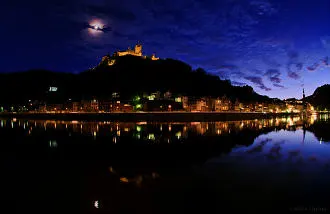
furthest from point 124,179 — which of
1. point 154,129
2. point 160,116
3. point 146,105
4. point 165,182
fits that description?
point 146,105

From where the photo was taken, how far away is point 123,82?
121312mm

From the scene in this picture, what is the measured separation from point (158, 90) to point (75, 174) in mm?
108837

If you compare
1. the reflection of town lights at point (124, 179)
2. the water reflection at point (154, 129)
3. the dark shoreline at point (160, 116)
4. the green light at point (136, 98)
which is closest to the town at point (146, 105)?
the green light at point (136, 98)

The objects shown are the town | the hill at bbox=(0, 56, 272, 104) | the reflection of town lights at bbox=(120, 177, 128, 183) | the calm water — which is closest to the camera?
the calm water

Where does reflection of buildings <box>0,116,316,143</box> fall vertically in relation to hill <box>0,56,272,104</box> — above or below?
below

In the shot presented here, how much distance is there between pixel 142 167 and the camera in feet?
41.2

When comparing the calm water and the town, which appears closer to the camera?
the calm water

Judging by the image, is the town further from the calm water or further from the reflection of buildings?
the calm water

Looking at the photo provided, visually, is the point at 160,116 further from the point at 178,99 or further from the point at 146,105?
the point at 178,99

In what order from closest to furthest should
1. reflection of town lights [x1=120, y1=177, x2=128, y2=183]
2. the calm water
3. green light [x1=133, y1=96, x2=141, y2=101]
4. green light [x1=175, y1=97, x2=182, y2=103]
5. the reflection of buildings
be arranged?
1. the calm water
2. reflection of town lights [x1=120, y1=177, x2=128, y2=183]
3. the reflection of buildings
4. green light [x1=133, y1=96, x2=141, y2=101]
5. green light [x1=175, y1=97, x2=182, y2=103]

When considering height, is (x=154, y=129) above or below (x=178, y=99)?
below

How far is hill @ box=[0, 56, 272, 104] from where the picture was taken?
399ft

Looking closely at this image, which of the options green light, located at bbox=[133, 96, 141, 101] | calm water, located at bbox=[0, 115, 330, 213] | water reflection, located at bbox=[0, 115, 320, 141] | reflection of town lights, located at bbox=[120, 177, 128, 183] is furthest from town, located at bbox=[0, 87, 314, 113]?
reflection of town lights, located at bbox=[120, 177, 128, 183]

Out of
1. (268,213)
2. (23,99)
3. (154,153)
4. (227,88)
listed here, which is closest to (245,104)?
(227,88)
